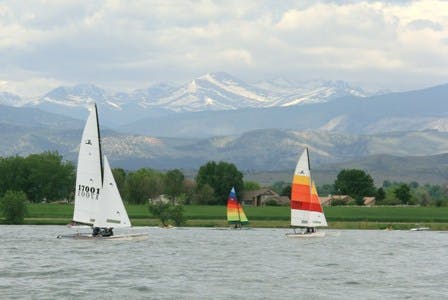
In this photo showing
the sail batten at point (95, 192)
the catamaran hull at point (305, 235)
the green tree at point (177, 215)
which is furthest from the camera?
the green tree at point (177, 215)

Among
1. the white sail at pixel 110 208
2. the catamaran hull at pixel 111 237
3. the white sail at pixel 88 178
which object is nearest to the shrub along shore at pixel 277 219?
the catamaran hull at pixel 111 237

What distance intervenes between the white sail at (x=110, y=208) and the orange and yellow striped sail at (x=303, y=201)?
30.0m

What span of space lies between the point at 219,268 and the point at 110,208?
22760mm

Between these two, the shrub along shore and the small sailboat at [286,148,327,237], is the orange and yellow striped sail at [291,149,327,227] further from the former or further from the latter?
the shrub along shore

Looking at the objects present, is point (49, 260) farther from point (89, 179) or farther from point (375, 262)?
point (375, 262)

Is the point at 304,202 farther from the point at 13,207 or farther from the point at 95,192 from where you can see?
the point at 13,207

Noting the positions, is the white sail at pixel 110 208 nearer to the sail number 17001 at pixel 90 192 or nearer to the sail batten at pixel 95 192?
the sail batten at pixel 95 192

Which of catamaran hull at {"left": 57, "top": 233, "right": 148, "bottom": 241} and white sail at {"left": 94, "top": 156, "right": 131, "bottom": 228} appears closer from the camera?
white sail at {"left": 94, "top": 156, "right": 131, "bottom": 228}

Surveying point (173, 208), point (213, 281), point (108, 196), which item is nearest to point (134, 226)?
point (173, 208)

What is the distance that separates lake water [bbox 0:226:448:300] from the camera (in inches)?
2594

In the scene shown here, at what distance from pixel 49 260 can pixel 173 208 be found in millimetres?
77821

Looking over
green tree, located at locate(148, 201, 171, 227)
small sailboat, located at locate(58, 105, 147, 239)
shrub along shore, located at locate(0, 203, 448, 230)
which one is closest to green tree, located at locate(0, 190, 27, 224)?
shrub along shore, located at locate(0, 203, 448, 230)

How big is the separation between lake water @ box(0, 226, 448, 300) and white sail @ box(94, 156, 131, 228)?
6.77ft

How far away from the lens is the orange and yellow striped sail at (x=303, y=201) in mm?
125875
